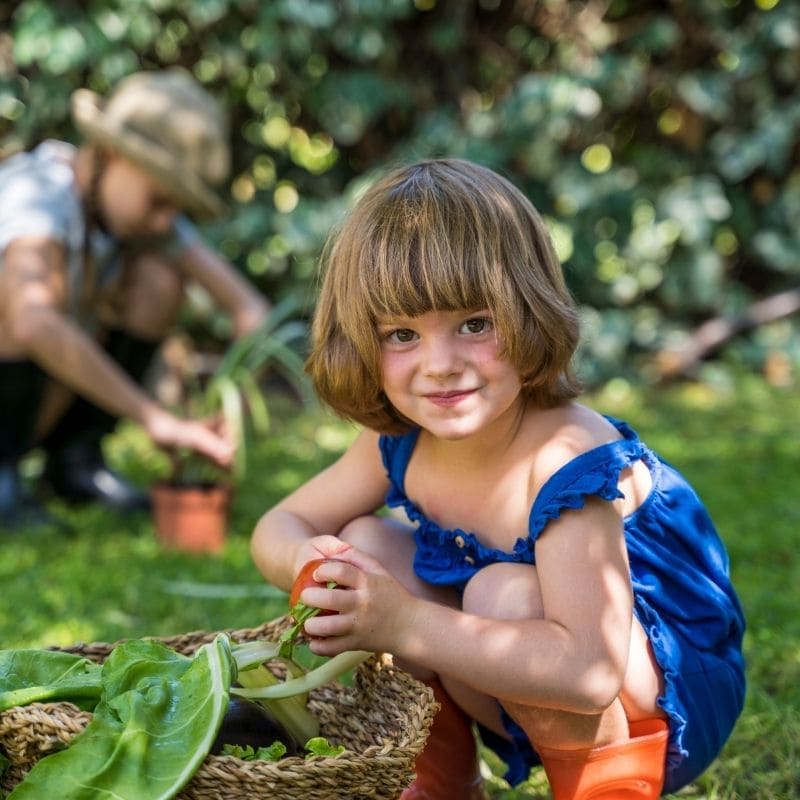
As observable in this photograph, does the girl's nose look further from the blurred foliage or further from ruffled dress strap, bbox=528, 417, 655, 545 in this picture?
the blurred foliage

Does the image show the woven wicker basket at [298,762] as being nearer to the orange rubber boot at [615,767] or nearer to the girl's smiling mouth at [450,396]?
the orange rubber boot at [615,767]

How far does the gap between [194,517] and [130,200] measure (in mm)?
882

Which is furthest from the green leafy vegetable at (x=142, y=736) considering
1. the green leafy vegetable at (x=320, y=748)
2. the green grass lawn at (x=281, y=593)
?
the green grass lawn at (x=281, y=593)

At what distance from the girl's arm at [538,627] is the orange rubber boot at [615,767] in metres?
0.14

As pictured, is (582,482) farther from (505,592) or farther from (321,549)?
(321,549)

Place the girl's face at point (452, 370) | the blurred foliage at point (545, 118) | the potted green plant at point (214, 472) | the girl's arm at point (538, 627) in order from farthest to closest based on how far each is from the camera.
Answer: the blurred foliage at point (545, 118), the potted green plant at point (214, 472), the girl's face at point (452, 370), the girl's arm at point (538, 627)

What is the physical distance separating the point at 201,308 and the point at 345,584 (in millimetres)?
3863

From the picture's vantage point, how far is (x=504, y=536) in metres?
1.71

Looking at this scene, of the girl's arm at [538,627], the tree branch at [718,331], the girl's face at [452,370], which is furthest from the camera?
the tree branch at [718,331]

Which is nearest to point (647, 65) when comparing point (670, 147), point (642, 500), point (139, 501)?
point (670, 147)

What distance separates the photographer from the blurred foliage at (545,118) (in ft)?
16.6

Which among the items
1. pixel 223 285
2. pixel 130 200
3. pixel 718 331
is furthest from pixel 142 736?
pixel 718 331

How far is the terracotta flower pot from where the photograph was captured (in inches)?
127

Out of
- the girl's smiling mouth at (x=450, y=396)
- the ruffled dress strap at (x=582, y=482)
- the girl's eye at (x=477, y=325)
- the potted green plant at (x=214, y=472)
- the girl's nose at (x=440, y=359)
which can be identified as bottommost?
the potted green plant at (x=214, y=472)
